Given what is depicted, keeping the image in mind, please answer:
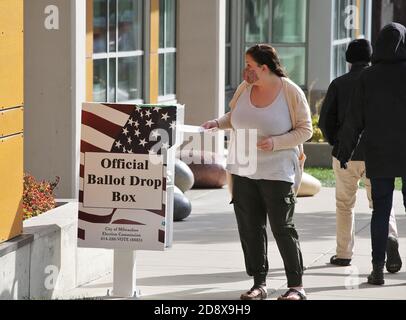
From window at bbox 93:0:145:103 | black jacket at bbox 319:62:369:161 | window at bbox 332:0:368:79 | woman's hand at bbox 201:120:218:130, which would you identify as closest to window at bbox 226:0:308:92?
window at bbox 332:0:368:79

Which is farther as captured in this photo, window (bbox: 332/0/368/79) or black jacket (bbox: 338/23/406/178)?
window (bbox: 332/0/368/79)

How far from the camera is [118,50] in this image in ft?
48.6

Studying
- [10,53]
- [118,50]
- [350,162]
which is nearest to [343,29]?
[118,50]

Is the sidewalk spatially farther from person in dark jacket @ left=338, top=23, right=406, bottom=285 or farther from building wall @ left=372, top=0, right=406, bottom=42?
building wall @ left=372, top=0, right=406, bottom=42

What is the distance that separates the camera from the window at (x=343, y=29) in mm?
24531

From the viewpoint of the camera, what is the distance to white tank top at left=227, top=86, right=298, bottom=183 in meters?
8.08

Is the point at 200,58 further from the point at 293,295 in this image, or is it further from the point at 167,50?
the point at 293,295

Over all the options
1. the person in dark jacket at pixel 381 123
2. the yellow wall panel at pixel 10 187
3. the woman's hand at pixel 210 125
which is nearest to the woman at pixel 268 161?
the woman's hand at pixel 210 125

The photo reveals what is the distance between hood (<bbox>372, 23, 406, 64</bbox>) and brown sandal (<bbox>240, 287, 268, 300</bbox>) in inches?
79.0

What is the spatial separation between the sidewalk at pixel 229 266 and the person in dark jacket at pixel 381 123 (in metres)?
0.52

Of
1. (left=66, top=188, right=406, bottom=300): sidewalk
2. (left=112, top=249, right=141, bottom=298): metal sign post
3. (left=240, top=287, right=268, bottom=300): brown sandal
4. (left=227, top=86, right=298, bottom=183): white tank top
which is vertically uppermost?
(left=227, top=86, right=298, bottom=183): white tank top

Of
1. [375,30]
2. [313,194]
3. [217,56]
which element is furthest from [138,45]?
[375,30]
